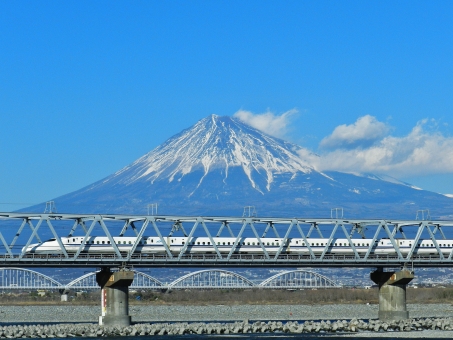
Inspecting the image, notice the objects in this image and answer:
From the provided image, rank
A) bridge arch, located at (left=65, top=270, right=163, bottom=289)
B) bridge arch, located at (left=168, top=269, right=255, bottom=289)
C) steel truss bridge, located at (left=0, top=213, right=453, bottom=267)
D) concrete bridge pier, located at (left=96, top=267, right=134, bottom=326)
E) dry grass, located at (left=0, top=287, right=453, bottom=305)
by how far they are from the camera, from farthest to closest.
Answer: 1. bridge arch, located at (left=65, top=270, right=163, bottom=289)
2. bridge arch, located at (left=168, top=269, right=255, bottom=289)
3. dry grass, located at (left=0, top=287, right=453, bottom=305)
4. steel truss bridge, located at (left=0, top=213, right=453, bottom=267)
5. concrete bridge pier, located at (left=96, top=267, right=134, bottom=326)

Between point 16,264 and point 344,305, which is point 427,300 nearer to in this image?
point 344,305

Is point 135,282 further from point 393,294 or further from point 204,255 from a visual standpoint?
point 393,294

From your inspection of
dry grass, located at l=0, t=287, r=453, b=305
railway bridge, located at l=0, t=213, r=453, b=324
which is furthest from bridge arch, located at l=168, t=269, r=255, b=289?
railway bridge, located at l=0, t=213, r=453, b=324

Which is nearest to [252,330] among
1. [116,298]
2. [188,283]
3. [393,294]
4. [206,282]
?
[116,298]

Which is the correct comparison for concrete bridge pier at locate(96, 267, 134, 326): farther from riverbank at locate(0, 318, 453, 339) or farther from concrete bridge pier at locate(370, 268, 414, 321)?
concrete bridge pier at locate(370, 268, 414, 321)

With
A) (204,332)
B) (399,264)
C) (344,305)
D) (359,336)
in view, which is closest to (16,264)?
(204,332)

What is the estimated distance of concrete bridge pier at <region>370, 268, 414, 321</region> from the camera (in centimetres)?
9912

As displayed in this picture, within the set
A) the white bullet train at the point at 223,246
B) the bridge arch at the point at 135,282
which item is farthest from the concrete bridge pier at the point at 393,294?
the bridge arch at the point at 135,282

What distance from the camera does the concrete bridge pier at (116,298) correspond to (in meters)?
89.9

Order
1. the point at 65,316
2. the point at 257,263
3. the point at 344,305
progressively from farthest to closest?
the point at 344,305, the point at 65,316, the point at 257,263

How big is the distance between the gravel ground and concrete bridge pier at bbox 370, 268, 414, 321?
15.7m

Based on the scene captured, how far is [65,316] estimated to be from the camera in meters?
125

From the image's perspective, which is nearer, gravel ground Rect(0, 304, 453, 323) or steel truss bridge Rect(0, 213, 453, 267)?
steel truss bridge Rect(0, 213, 453, 267)

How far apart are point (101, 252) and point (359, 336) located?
1117 inches
